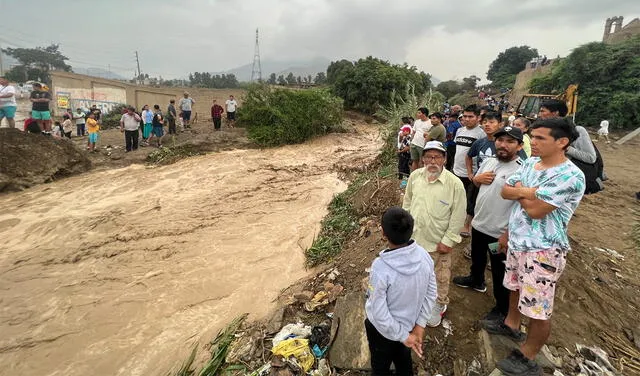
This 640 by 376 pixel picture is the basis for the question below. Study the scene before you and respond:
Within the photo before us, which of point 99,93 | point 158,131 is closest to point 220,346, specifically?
point 158,131

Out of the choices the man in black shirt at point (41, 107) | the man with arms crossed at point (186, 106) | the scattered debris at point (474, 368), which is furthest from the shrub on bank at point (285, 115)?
the scattered debris at point (474, 368)

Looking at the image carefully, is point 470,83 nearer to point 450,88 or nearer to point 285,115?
point 450,88

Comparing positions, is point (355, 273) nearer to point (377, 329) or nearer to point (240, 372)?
point (240, 372)

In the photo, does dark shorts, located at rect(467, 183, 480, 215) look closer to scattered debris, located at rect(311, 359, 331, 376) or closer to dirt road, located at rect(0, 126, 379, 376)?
scattered debris, located at rect(311, 359, 331, 376)

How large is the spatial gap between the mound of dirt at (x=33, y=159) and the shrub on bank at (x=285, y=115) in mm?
5859

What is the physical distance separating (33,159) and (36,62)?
171 feet

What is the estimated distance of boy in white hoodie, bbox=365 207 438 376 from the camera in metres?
1.83

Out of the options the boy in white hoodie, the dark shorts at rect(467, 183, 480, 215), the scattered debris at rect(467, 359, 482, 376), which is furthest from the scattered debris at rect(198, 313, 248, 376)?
the dark shorts at rect(467, 183, 480, 215)

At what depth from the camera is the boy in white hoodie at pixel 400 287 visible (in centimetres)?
183

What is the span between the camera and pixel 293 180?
377 inches

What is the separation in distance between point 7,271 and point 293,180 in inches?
243

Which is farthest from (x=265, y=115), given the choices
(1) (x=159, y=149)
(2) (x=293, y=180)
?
(2) (x=293, y=180)

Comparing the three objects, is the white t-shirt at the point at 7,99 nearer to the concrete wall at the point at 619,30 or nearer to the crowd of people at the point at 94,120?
the crowd of people at the point at 94,120

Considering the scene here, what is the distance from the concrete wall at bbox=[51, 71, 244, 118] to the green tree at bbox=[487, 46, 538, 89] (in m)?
36.5
